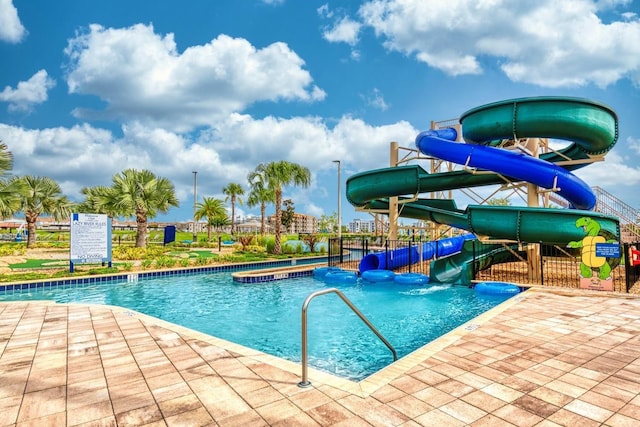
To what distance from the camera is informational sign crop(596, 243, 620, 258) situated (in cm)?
954

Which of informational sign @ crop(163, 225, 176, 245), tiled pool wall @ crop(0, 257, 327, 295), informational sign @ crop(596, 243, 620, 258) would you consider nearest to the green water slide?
informational sign @ crop(596, 243, 620, 258)

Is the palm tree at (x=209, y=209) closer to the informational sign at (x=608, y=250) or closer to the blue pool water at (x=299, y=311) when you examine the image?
the blue pool water at (x=299, y=311)

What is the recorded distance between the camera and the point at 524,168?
40.2 feet

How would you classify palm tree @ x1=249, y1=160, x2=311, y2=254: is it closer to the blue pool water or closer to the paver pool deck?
the blue pool water

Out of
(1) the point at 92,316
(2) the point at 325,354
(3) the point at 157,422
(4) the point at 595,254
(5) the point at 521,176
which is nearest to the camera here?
(3) the point at 157,422

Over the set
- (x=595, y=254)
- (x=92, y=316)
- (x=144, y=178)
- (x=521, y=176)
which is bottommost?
(x=92, y=316)

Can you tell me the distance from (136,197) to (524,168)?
23408 millimetres

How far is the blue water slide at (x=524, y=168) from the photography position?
1209cm

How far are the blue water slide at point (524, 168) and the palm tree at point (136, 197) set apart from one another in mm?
20431

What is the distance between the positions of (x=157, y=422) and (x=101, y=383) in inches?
50.1

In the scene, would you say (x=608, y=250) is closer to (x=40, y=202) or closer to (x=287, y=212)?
(x=40, y=202)

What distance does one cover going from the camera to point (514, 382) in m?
4.02

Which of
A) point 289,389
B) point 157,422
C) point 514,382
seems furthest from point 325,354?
point 157,422

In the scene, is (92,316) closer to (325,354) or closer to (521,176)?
(325,354)
